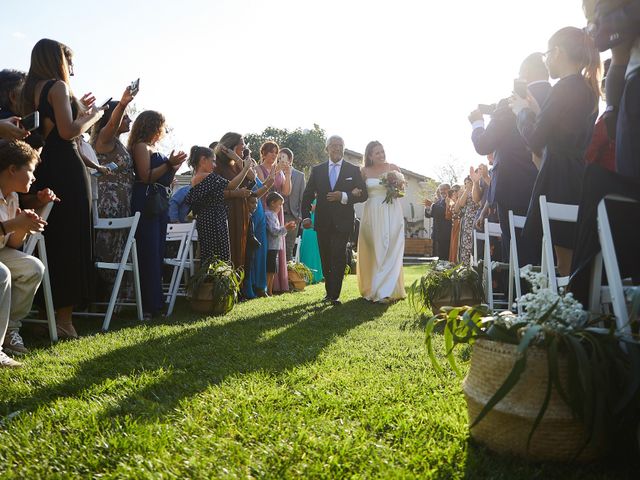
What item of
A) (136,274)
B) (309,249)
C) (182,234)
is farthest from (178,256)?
(309,249)

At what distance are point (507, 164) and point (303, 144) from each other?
4238 cm

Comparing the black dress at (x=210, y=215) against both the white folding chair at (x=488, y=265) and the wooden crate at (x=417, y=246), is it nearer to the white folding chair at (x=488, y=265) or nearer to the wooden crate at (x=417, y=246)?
the white folding chair at (x=488, y=265)

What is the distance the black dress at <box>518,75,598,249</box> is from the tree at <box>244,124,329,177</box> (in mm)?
41514

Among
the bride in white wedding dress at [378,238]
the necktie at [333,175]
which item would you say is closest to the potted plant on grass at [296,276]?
the bride in white wedding dress at [378,238]

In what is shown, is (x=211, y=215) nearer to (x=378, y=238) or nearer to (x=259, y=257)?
(x=259, y=257)

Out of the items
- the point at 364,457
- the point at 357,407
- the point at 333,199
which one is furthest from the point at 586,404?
the point at 333,199

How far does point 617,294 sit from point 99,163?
480 cm

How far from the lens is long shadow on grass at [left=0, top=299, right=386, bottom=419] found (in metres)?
2.56

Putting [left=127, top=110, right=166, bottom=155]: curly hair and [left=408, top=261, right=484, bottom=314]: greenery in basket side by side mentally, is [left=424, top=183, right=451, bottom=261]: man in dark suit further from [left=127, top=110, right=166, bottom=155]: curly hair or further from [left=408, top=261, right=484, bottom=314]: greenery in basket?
[left=127, top=110, right=166, bottom=155]: curly hair

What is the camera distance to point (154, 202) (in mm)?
5422

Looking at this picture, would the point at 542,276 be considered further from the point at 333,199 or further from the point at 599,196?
the point at 333,199

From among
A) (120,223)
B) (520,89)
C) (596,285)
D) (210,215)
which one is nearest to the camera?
(596,285)

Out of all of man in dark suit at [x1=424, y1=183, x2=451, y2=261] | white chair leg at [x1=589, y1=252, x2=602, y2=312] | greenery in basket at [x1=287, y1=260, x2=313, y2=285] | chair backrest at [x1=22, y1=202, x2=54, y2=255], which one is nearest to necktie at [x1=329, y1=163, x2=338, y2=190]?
greenery in basket at [x1=287, y1=260, x2=313, y2=285]

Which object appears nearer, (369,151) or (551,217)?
(551,217)
